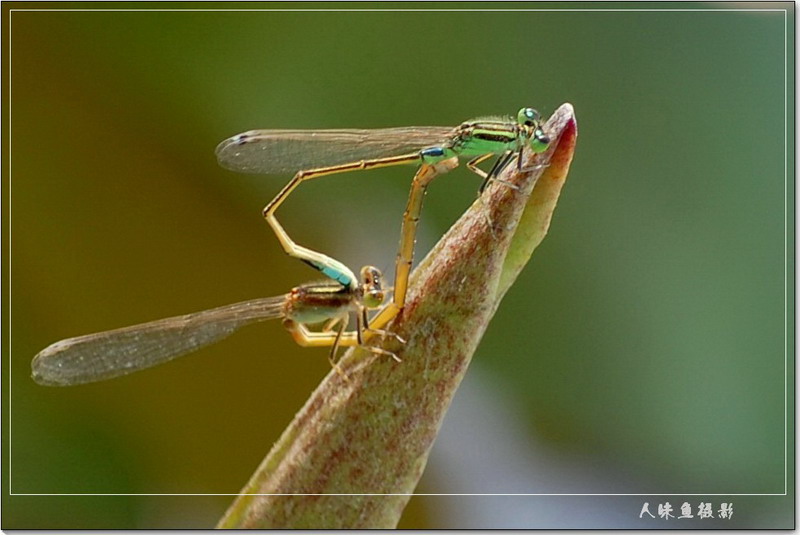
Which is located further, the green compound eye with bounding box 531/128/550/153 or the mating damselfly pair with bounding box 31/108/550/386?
the mating damselfly pair with bounding box 31/108/550/386

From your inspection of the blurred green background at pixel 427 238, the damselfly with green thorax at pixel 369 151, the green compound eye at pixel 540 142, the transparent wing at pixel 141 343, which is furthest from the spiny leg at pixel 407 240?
the transparent wing at pixel 141 343

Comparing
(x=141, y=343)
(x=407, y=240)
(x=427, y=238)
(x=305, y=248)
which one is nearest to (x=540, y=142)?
(x=407, y=240)

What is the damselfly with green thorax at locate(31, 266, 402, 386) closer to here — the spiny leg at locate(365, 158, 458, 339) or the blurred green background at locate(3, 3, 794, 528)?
the blurred green background at locate(3, 3, 794, 528)

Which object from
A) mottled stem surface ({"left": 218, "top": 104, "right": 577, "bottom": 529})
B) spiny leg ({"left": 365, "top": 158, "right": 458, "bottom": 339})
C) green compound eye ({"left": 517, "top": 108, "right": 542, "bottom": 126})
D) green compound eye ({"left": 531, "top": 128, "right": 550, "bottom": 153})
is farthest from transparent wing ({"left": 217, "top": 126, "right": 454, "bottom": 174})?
mottled stem surface ({"left": 218, "top": 104, "right": 577, "bottom": 529})

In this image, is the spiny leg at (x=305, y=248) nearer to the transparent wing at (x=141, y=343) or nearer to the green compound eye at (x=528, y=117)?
the transparent wing at (x=141, y=343)

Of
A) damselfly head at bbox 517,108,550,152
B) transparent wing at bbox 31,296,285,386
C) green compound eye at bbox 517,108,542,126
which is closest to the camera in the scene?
damselfly head at bbox 517,108,550,152

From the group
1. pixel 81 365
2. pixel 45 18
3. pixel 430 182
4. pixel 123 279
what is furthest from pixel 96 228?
pixel 430 182
